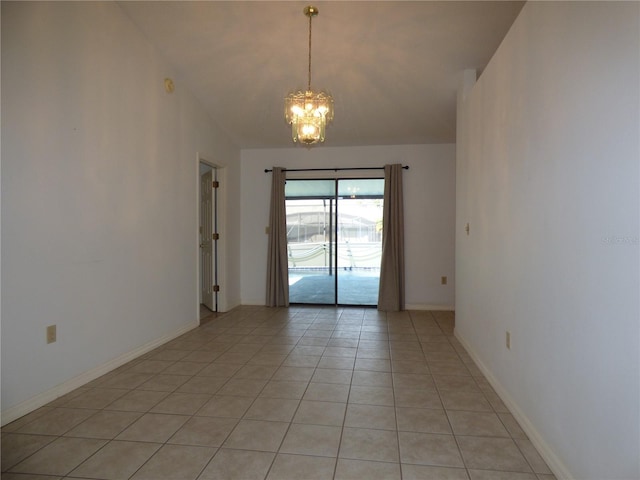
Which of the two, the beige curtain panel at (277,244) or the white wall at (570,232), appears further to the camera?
the beige curtain panel at (277,244)

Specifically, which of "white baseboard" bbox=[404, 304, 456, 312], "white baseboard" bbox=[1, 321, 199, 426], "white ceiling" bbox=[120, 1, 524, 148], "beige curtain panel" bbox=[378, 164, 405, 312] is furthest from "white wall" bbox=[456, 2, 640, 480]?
"white baseboard" bbox=[1, 321, 199, 426]

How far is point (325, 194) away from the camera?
599 cm

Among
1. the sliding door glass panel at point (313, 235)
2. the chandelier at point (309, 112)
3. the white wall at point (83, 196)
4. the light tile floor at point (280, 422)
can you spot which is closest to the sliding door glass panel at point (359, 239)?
the sliding door glass panel at point (313, 235)

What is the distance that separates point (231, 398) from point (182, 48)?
10.8 ft

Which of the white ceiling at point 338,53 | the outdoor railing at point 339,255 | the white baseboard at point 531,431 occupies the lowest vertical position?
the white baseboard at point 531,431

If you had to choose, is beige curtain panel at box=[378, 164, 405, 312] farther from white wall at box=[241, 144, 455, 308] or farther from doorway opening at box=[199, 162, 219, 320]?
doorway opening at box=[199, 162, 219, 320]

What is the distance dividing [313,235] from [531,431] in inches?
169

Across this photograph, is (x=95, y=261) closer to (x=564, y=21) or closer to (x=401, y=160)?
(x=564, y=21)

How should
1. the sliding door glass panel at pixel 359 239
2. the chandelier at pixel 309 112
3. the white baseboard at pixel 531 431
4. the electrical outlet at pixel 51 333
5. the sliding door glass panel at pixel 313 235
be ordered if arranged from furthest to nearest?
1. the sliding door glass panel at pixel 313 235
2. the sliding door glass panel at pixel 359 239
3. the chandelier at pixel 309 112
4. the electrical outlet at pixel 51 333
5. the white baseboard at pixel 531 431

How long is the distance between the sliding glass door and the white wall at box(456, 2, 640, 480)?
3.02 metres

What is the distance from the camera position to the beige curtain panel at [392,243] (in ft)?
18.4

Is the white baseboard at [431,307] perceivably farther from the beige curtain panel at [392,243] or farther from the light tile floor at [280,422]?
the light tile floor at [280,422]

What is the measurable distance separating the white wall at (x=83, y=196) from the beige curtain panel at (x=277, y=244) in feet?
5.90

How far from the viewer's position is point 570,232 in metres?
1.71
